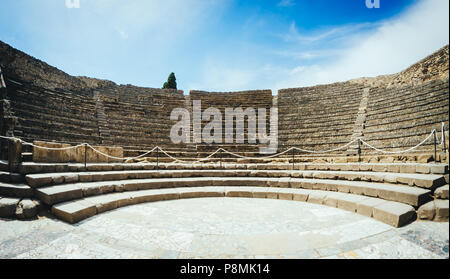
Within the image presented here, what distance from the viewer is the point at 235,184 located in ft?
22.0

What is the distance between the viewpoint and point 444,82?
31.1 feet

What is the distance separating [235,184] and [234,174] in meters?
0.55

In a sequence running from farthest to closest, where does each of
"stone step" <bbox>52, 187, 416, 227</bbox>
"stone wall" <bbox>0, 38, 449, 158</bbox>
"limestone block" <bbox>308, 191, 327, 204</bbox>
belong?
"stone wall" <bbox>0, 38, 449, 158</bbox> → "limestone block" <bbox>308, 191, 327, 204</bbox> → "stone step" <bbox>52, 187, 416, 227</bbox>

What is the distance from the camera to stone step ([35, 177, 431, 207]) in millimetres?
3729

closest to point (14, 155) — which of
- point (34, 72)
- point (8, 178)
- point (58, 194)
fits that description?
point (8, 178)

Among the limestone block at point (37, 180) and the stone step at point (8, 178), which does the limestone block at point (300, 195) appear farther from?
the stone step at point (8, 178)

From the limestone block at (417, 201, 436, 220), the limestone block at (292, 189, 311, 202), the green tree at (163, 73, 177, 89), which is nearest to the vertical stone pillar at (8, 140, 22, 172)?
the limestone block at (292, 189, 311, 202)

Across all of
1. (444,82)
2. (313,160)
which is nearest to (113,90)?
(313,160)

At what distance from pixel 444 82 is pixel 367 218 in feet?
33.0

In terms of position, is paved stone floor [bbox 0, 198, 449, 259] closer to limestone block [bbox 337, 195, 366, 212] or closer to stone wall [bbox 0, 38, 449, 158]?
limestone block [bbox 337, 195, 366, 212]

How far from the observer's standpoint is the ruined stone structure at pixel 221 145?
13.3 ft

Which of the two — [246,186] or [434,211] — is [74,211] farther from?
[434,211]

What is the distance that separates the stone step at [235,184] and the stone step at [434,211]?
0.19m

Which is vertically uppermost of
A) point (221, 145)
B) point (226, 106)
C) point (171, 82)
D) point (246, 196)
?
point (171, 82)
